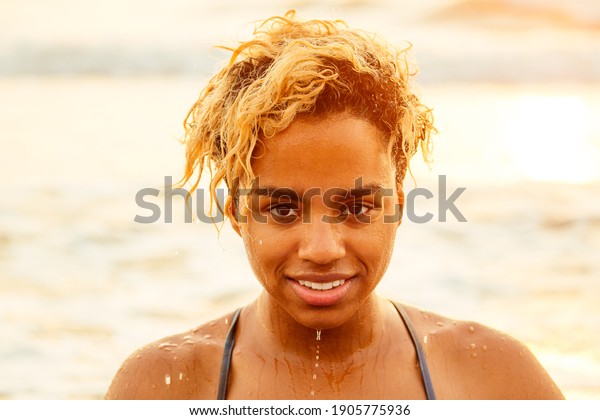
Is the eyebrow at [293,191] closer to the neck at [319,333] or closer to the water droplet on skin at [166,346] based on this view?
the neck at [319,333]

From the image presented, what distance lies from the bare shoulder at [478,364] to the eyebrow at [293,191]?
731 mm

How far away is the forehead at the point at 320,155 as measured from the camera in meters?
2.66

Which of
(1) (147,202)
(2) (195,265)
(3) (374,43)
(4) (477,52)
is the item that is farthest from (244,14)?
(3) (374,43)

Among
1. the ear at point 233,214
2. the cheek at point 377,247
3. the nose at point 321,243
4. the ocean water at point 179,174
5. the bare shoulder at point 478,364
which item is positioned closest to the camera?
the nose at point 321,243

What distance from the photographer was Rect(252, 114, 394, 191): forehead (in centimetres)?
266

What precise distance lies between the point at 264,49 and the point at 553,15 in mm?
7636

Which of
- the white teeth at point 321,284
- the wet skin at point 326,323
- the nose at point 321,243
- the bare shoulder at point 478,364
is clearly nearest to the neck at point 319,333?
the wet skin at point 326,323

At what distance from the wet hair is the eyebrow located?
0.07 meters

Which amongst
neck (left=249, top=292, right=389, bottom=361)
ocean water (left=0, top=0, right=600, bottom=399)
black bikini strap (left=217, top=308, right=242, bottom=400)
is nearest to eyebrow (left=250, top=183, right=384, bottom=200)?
neck (left=249, top=292, right=389, bottom=361)

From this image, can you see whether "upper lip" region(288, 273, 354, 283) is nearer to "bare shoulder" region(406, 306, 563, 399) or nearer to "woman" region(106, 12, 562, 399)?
"woman" region(106, 12, 562, 399)

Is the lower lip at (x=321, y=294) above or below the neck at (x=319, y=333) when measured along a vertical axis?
above

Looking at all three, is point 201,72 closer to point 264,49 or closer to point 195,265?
point 195,265

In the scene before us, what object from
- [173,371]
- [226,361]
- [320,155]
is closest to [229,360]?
[226,361]

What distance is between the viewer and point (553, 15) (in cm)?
974
